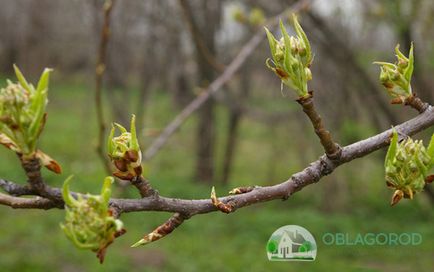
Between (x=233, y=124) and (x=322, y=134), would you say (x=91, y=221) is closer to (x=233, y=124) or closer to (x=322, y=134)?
(x=322, y=134)

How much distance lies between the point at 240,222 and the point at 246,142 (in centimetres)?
566

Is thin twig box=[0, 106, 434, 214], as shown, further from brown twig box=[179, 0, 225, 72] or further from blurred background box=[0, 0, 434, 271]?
brown twig box=[179, 0, 225, 72]

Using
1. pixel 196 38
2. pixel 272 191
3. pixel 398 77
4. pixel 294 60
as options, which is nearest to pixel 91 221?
pixel 272 191

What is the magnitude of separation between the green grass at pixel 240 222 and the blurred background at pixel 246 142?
0.8 inches

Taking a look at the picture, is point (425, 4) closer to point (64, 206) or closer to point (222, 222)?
point (222, 222)

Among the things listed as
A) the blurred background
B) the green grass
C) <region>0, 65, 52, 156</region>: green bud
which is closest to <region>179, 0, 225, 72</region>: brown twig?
the blurred background

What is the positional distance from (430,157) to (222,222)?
6620mm

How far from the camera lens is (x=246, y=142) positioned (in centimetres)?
1297

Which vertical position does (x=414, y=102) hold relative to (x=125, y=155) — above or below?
above

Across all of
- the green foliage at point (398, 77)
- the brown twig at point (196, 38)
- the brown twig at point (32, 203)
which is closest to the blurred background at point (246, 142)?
the brown twig at point (196, 38)

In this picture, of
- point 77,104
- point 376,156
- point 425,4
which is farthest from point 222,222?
point 77,104

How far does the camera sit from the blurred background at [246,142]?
4930 millimetres

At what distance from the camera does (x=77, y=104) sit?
1748 centimetres

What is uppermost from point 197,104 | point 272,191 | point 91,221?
point 197,104
